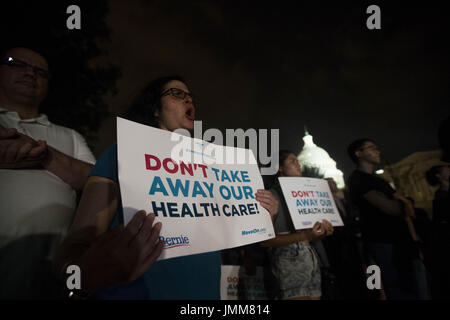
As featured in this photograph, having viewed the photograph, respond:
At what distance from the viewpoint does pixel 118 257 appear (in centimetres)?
110

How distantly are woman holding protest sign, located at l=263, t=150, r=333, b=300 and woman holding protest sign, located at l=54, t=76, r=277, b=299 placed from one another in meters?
1.33

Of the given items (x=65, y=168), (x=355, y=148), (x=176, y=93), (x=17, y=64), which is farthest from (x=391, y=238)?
(x=17, y=64)

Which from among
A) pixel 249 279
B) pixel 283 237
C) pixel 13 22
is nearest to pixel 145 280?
pixel 283 237

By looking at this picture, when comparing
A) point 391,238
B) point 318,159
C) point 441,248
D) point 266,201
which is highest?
point 318,159

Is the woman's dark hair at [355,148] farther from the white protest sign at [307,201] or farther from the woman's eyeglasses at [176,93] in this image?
the woman's eyeglasses at [176,93]

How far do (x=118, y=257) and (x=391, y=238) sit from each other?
3.62 meters

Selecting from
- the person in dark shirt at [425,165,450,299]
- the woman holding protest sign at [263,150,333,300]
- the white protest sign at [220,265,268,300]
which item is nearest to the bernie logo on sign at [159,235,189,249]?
the woman holding protest sign at [263,150,333,300]

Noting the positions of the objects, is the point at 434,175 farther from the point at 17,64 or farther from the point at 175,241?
the point at 17,64

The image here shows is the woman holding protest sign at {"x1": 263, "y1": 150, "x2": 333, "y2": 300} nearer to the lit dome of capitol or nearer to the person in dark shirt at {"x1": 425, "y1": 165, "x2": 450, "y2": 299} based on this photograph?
the person in dark shirt at {"x1": 425, "y1": 165, "x2": 450, "y2": 299}

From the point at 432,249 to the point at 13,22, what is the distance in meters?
10.0

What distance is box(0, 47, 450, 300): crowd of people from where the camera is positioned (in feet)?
3.81

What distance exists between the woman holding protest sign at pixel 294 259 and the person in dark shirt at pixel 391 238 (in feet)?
3.14

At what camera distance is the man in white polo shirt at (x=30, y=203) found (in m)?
1.49
